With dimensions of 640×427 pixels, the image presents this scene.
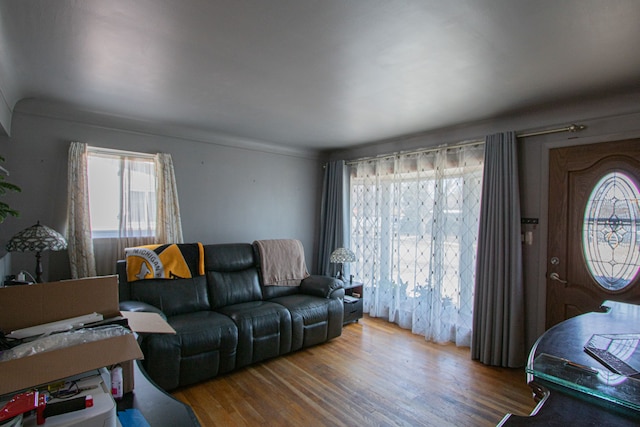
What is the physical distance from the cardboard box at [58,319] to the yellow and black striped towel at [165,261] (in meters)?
1.97

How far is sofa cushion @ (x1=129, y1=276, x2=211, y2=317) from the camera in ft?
9.36

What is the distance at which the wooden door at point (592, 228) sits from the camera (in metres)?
2.38

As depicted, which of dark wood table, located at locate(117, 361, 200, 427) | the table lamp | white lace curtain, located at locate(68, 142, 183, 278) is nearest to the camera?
dark wood table, located at locate(117, 361, 200, 427)

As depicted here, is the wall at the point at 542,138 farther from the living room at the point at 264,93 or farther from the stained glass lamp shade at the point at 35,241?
the stained glass lamp shade at the point at 35,241

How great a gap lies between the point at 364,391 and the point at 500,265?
5.63 feet

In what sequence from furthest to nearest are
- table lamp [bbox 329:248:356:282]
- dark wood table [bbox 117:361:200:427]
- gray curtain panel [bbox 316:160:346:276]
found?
gray curtain panel [bbox 316:160:346:276] → table lamp [bbox 329:248:356:282] → dark wood table [bbox 117:361:200:427]

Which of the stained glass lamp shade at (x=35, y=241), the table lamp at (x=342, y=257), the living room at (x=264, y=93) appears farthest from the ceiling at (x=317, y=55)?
the table lamp at (x=342, y=257)

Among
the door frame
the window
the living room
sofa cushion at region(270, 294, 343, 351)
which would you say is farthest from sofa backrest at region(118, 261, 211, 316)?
the door frame

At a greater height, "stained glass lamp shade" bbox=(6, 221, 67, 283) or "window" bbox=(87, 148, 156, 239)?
"window" bbox=(87, 148, 156, 239)

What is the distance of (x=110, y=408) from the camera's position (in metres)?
0.71

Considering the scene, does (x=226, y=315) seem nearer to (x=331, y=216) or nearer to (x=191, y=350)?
(x=191, y=350)

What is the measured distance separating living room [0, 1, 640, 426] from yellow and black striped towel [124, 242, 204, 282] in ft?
1.91

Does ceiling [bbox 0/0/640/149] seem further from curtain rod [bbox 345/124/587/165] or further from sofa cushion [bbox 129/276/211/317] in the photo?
sofa cushion [bbox 129/276/211/317]

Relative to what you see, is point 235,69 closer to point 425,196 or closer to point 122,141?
point 122,141
